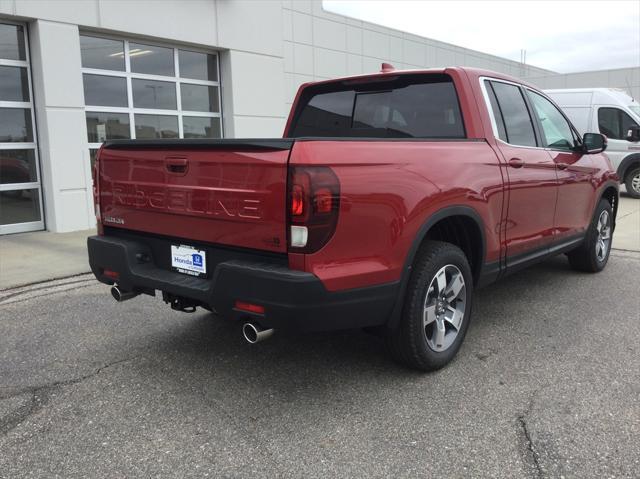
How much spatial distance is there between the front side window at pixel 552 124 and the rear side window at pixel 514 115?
25 centimetres

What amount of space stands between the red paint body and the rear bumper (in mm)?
72

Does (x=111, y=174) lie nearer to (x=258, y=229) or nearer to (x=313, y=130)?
(x=258, y=229)

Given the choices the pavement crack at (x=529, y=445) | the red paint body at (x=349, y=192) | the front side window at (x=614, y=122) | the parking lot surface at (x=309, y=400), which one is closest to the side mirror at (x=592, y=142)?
the red paint body at (x=349, y=192)

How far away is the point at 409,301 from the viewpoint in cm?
320

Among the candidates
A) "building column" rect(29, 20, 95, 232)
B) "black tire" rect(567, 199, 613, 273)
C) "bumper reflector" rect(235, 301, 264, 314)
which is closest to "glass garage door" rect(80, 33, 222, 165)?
"building column" rect(29, 20, 95, 232)

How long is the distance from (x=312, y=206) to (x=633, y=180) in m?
13.2

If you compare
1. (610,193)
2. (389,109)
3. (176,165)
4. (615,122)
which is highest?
(615,122)

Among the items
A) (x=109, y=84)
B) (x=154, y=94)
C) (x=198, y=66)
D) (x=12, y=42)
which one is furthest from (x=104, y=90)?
(x=198, y=66)

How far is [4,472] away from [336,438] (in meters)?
1.53

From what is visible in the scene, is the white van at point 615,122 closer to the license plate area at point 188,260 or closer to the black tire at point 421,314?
the black tire at point 421,314

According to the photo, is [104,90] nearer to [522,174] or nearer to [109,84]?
[109,84]

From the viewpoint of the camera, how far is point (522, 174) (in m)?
4.16

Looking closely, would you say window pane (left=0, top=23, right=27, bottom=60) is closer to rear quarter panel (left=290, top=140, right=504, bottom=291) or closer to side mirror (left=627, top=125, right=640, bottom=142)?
rear quarter panel (left=290, top=140, right=504, bottom=291)

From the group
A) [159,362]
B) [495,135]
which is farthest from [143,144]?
[495,135]
